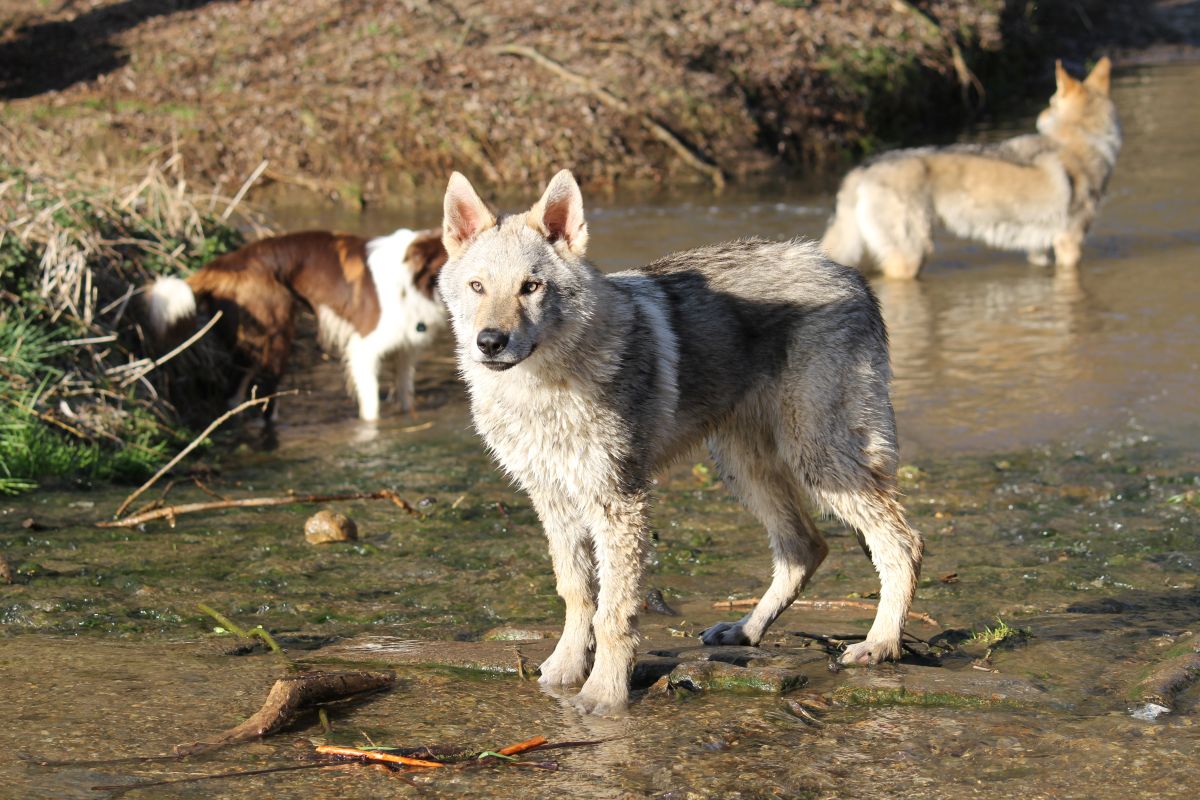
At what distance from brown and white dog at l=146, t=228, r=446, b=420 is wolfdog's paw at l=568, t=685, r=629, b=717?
5752mm

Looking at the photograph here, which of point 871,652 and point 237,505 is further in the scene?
A: point 237,505

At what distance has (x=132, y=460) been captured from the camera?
8.34 m

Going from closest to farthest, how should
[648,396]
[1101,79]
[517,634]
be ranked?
1. [648,396]
2. [517,634]
3. [1101,79]

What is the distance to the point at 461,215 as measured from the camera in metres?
5.19

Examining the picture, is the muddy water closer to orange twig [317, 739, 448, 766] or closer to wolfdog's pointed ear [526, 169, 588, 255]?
orange twig [317, 739, 448, 766]

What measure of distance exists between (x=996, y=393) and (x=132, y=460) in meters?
5.94

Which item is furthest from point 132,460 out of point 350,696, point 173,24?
point 173,24

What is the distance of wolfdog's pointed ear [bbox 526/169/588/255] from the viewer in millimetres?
5055

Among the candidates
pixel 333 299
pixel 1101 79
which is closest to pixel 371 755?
pixel 333 299

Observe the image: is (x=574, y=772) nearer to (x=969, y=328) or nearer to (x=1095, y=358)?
(x=1095, y=358)

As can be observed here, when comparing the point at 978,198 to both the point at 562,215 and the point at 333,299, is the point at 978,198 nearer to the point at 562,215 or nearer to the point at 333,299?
the point at 333,299

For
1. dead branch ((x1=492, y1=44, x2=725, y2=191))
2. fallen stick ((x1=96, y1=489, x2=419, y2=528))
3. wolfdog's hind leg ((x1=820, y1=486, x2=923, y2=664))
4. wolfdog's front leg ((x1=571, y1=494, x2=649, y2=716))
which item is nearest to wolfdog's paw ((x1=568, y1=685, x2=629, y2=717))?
wolfdog's front leg ((x1=571, y1=494, x2=649, y2=716))

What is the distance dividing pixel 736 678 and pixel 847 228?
31.0 ft

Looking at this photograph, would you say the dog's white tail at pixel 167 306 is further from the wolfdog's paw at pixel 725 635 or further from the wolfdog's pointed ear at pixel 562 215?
the wolfdog's paw at pixel 725 635
